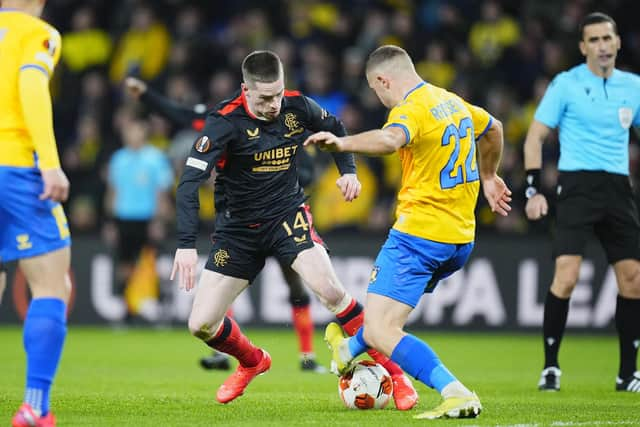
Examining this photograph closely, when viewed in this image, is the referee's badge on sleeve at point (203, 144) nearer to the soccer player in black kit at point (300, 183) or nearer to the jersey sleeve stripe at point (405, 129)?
the jersey sleeve stripe at point (405, 129)

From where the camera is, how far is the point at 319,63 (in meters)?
16.4

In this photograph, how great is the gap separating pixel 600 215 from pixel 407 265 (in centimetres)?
256

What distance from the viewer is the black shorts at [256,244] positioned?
25.5 ft

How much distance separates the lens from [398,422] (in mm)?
6285

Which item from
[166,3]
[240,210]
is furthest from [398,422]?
[166,3]

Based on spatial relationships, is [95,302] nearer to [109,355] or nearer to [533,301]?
[109,355]

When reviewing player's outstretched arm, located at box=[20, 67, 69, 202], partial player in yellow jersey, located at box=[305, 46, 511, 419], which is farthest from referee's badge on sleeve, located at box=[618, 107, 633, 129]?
player's outstretched arm, located at box=[20, 67, 69, 202]

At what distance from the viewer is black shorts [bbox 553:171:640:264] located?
8.54 metres

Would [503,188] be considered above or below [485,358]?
above

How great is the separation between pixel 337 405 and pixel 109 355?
5.19m

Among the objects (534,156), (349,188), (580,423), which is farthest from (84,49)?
(580,423)

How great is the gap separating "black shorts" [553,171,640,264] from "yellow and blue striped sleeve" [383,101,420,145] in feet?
8.42

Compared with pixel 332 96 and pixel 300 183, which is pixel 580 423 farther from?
pixel 332 96

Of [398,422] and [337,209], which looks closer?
[398,422]
